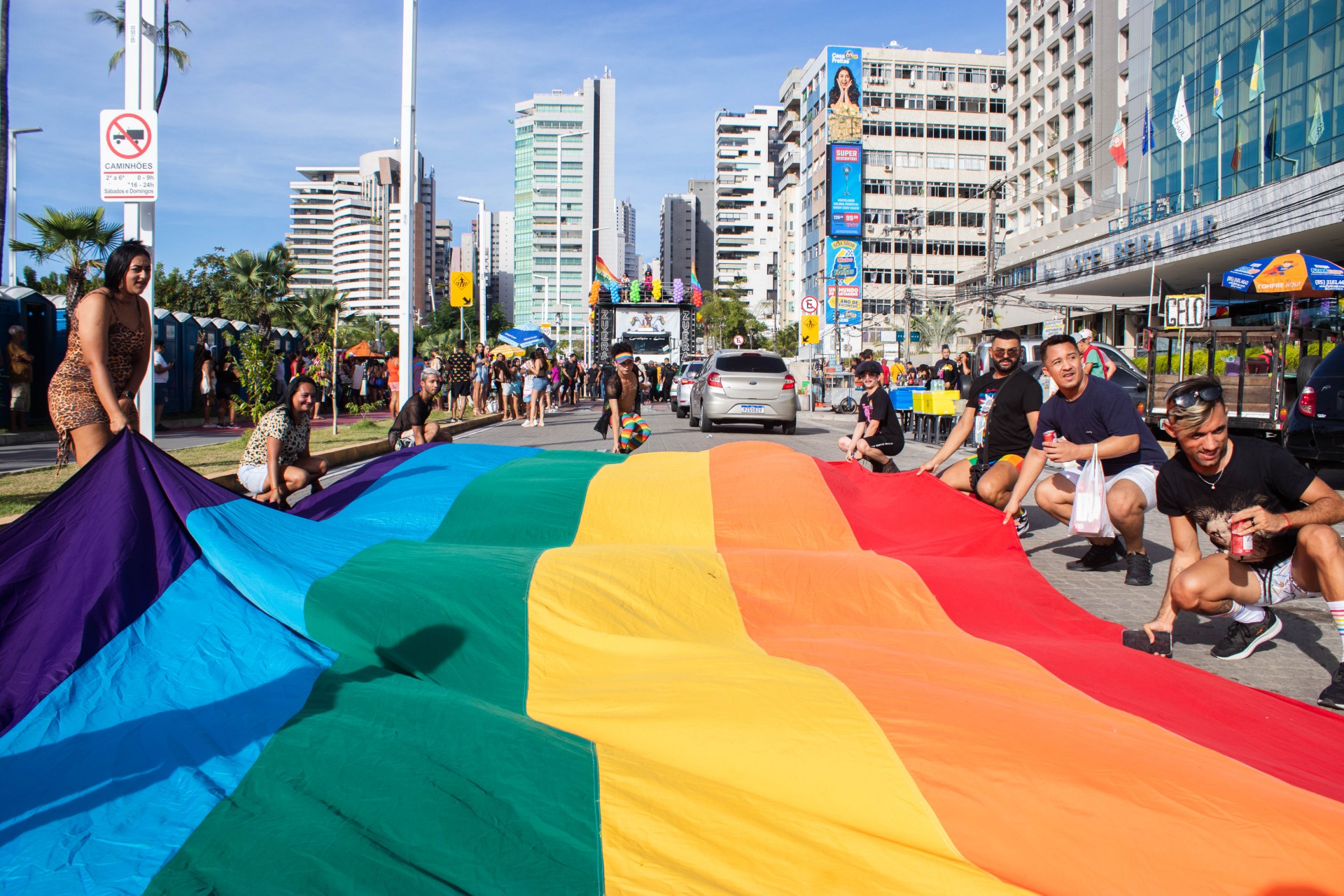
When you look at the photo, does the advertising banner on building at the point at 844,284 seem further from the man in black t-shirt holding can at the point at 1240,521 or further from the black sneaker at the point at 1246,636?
the man in black t-shirt holding can at the point at 1240,521

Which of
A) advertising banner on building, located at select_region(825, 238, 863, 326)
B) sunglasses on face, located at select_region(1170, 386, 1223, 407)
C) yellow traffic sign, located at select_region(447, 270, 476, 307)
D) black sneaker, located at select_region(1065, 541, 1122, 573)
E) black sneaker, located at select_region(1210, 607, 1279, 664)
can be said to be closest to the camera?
sunglasses on face, located at select_region(1170, 386, 1223, 407)

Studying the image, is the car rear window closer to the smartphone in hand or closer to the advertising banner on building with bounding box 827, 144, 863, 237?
the smartphone in hand

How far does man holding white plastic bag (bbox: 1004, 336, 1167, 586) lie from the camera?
6672 millimetres

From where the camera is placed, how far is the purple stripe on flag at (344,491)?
624 centimetres

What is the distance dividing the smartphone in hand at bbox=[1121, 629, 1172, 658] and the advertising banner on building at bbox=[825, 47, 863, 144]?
9729cm

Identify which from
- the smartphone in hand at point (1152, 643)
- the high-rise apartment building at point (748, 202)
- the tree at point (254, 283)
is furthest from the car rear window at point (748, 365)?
the high-rise apartment building at point (748, 202)

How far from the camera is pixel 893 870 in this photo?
2.45 meters

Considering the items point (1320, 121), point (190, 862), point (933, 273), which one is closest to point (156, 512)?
point (190, 862)

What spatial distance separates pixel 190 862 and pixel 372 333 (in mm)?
85013

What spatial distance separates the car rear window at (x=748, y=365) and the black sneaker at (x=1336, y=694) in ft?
52.6

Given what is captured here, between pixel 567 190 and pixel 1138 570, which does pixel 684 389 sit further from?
pixel 567 190

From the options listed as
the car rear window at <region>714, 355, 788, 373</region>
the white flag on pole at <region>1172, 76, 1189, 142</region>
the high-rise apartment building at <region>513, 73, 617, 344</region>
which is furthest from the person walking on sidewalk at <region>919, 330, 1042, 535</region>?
the high-rise apartment building at <region>513, 73, 617, 344</region>

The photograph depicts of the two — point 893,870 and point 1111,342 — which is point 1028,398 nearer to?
point 893,870

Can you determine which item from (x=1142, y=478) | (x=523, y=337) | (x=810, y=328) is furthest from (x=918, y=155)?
(x=1142, y=478)
